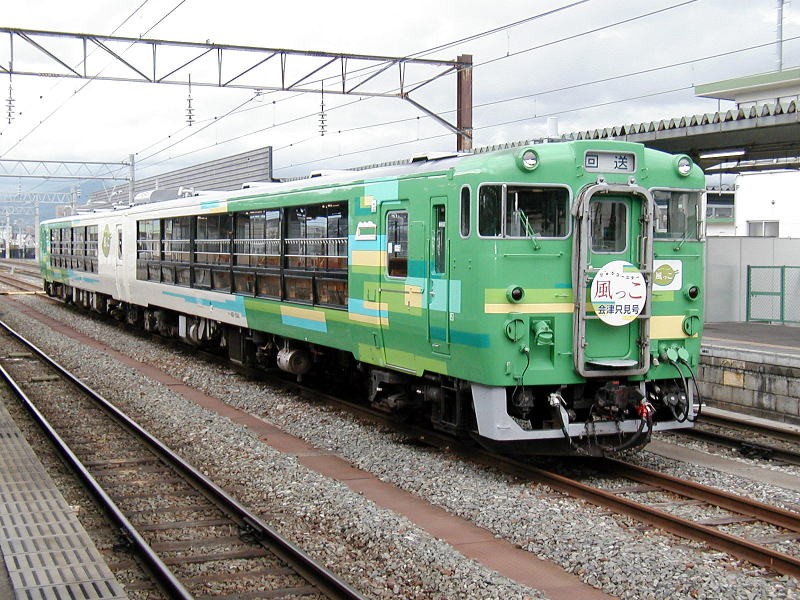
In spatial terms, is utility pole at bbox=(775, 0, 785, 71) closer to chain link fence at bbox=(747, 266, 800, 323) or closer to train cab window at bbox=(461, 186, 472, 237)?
chain link fence at bbox=(747, 266, 800, 323)

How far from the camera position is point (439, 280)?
9086 mm

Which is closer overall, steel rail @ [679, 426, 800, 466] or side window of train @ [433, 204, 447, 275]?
side window of train @ [433, 204, 447, 275]

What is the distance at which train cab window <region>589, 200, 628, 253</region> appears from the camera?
344 inches

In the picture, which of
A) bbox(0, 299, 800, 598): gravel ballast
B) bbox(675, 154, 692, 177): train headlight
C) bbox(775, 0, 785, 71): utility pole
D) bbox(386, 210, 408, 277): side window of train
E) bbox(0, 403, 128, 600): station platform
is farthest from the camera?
bbox(775, 0, 785, 71): utility pole

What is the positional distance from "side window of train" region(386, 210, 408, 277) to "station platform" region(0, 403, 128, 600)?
12.7ft

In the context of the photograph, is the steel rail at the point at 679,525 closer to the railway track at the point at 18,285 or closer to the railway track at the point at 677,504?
the railway track at the point at 677,504

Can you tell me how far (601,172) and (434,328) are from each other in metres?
2.13

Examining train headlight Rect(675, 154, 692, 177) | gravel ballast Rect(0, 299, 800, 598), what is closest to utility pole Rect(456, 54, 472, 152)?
gravel ballast Rect(0, 299, 800, 598)

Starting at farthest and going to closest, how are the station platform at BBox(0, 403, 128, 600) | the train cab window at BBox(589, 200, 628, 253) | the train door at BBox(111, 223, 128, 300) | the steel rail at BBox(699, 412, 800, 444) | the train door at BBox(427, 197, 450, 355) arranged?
the train door at BBox(111, 223, 128, 300)
the steel rail at BBox(699, 412, 800, 444)
the train door at BBox(427, 197, 450, 355)
the train cab window at BBox(589, 200, 628, 253)
the station platform at BBox(0, 403, 128, 600)

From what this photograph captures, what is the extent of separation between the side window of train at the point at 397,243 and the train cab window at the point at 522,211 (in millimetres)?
1383

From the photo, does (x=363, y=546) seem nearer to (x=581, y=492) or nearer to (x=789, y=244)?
Answer: (x=581, y=492)

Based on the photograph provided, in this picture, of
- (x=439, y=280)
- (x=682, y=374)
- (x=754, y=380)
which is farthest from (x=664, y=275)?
(x=754, y=380)

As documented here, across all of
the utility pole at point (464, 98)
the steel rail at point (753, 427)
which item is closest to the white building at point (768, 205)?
the utility pole at point (464, 98)

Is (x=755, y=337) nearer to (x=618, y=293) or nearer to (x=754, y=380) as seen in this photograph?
(x=754, y=380)
